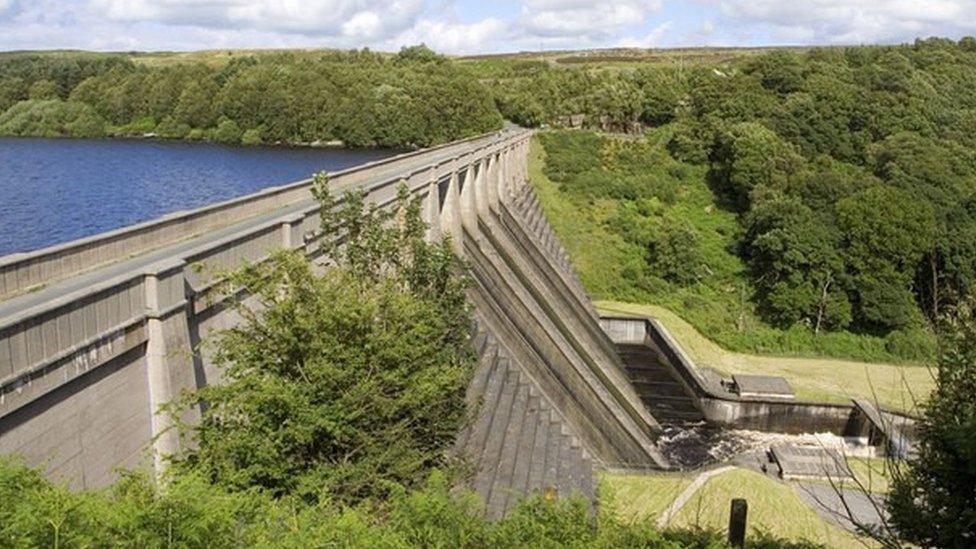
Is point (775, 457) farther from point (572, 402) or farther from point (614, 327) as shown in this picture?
point (614, 327)

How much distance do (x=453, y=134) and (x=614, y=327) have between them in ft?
156

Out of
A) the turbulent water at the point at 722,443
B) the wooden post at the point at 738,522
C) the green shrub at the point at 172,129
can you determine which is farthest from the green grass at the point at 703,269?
the green shrub at the point at 172,129

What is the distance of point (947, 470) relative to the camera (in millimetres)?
10141

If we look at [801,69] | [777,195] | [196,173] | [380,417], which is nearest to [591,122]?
[801,69]

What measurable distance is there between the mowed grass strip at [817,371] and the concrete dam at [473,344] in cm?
160

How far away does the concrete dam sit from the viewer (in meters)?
10.2

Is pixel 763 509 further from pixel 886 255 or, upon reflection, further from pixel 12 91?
pixel 12 91

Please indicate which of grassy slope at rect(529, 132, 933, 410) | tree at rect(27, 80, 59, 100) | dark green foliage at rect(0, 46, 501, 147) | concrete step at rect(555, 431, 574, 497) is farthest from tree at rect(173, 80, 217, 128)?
concrete step at rect(555, 431, 574, 497)

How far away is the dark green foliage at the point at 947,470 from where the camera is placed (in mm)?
9883

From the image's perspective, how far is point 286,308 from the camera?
1203 centimetres

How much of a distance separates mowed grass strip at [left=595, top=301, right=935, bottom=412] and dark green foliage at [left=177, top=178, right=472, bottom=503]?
24.6 meters

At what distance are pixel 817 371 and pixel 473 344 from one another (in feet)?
70.4

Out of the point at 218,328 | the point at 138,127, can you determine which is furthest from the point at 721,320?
the point at 138,127

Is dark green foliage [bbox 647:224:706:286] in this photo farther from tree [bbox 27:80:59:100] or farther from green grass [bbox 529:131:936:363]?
tree [bbox 27:80:59:100]
